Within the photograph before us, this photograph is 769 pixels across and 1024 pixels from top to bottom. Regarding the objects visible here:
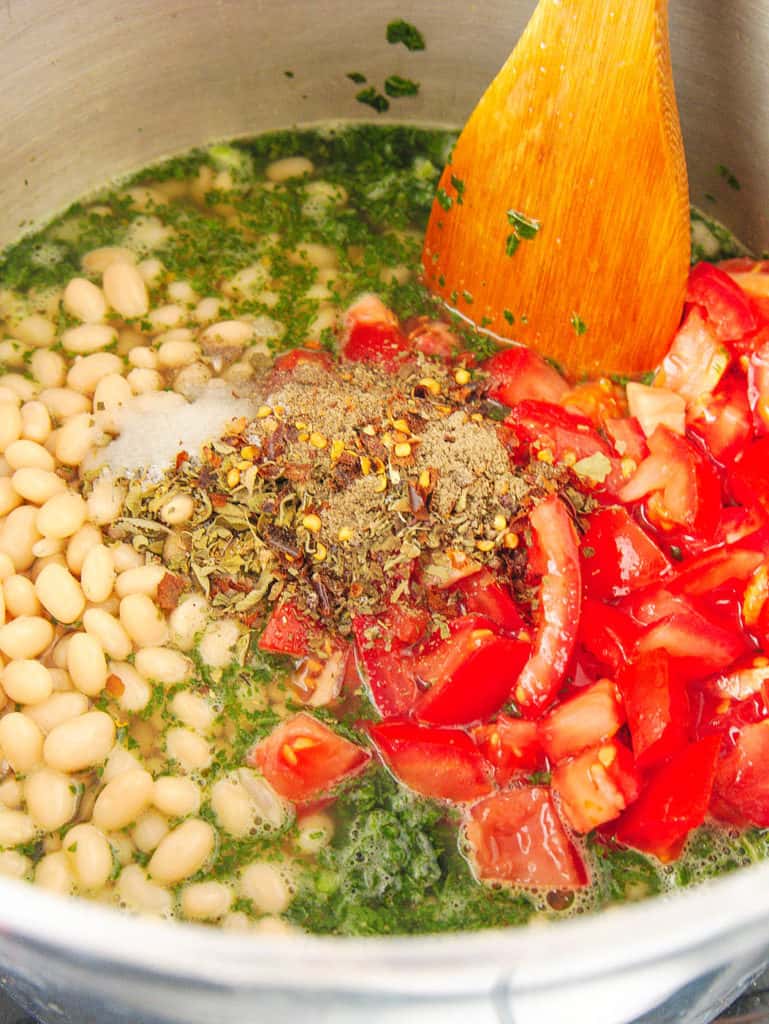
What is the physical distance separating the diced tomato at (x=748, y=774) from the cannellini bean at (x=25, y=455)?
1231mm

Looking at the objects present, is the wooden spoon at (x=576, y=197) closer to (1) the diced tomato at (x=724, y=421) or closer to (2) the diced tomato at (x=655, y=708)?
(1) the diced tomato at (x=724, y=421)

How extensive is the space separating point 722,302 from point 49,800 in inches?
57.9

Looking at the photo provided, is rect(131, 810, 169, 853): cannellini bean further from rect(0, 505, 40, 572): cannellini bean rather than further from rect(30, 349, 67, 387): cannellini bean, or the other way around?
rect(30, 349, 67, 387): cannellini bean

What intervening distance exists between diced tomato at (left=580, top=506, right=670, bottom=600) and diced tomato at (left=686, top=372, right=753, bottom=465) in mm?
277

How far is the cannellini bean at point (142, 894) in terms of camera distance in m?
1.50

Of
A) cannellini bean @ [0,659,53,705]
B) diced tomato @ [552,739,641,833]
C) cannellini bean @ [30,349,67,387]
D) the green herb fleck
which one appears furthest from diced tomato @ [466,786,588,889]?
the green herb fleck

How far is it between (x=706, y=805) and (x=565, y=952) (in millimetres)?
651

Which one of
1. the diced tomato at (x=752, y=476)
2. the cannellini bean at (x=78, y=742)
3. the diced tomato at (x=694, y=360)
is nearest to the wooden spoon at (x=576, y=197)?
the diced tomato at (x=694, y=360)

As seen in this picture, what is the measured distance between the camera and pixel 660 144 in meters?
1.88

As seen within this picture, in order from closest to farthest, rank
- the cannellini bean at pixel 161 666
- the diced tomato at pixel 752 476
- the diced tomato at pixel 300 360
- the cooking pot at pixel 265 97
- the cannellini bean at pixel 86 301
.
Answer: the cooking pot at pixel 265 97 < the cannellini bean at pixel 161 666 < the diced tomato at pixel 752 476 < the diced tomato at pixel 300 360 < the cannellini bean at pixel 86 301

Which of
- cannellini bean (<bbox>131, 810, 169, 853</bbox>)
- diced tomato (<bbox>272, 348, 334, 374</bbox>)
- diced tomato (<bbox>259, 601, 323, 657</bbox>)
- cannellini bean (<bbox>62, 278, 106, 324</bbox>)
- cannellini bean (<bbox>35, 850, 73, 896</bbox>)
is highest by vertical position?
cannellini bean (<bbox>62, 278, 106, 324</bbox>)

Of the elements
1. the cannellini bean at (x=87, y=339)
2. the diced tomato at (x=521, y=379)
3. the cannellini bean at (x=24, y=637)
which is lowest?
the cannellini bean at (x=24, y=637)

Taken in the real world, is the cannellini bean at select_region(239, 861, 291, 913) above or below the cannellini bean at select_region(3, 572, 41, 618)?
below

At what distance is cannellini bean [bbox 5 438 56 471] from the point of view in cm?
185
